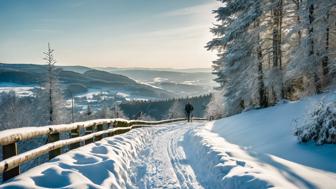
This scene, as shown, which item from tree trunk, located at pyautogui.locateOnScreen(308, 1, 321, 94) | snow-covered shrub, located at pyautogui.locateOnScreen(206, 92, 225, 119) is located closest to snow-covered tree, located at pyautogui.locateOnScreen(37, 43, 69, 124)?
snow-covered shrub, located at pyautogui.locateOnScreen(206, 92, 225, 119)

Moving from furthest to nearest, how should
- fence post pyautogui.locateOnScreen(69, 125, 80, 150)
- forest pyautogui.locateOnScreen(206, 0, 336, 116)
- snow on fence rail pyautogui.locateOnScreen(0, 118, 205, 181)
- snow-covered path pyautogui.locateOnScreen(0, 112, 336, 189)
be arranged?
forest pyautogui.locateOnScreen(206, 0, 336, 116) → fence post pyautogui.locateOnScreen(69, 125, 80, 150) → snow-covered path pyautogui.locateOnScreen(0, 112, 336, 189) → snow on fence rail pyautogui.locateOnScreen(0, 118, 205, 181)

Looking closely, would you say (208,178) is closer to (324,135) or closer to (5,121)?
(324,135)

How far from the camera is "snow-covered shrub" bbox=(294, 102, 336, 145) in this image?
8.95 m

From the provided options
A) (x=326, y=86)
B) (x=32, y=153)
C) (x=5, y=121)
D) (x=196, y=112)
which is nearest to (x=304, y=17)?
(x=326, y=86)

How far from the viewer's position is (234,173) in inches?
272

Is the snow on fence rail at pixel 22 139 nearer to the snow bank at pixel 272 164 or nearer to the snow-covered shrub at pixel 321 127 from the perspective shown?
the snow bank at pixel 272 164

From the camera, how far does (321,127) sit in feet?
30.7

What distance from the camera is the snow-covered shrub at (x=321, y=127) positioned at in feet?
29.4

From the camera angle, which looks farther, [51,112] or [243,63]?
[51,112]

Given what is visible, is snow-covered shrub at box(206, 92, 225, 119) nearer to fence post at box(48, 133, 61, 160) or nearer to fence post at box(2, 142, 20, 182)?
fence post at box(48, 133, 61, 160)

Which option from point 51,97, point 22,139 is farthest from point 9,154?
point 51,97

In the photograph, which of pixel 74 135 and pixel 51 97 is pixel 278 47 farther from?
pixel 51 97

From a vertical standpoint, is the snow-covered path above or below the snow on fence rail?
below

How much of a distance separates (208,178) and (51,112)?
132 feet
